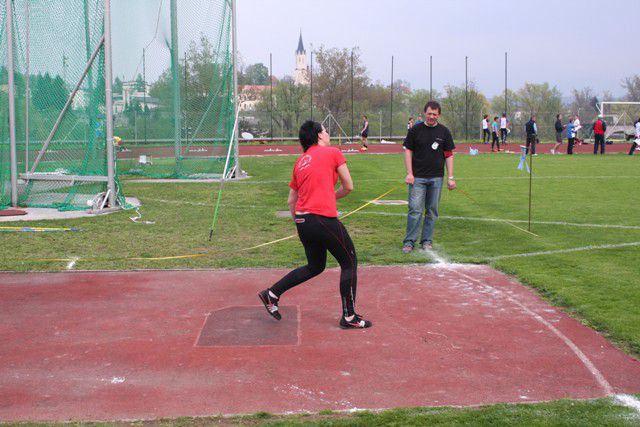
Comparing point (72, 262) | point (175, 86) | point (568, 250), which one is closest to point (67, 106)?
point (72, 262)

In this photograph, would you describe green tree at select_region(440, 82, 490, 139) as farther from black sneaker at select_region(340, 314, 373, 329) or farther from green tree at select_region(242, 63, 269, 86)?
black sneaker at select_region(340, 314, 373, 329)

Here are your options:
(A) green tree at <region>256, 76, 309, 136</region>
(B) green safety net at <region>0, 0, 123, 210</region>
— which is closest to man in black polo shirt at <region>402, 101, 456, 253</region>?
(B) green safety net at <region>0, 0, 123, 210</region>

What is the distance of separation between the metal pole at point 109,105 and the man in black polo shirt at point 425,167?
7.14 metres

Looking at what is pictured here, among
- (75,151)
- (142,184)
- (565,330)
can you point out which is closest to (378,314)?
(565,330)

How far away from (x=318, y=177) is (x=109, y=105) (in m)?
9.53

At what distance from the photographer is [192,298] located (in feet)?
26.6

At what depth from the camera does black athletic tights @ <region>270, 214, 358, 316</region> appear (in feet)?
22.2

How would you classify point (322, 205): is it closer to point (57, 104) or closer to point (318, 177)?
point (318, 177)

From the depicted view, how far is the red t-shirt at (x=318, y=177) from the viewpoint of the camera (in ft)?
22.2

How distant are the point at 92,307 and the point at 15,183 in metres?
9.49

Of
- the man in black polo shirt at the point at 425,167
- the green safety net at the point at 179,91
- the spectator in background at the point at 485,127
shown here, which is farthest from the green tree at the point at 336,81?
the man in black polo shirt at the point at 425,167

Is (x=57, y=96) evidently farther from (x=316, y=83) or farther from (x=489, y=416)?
(x=316, y=83)

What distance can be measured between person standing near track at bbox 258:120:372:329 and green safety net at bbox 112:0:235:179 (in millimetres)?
16056

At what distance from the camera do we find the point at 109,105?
15094 mm
